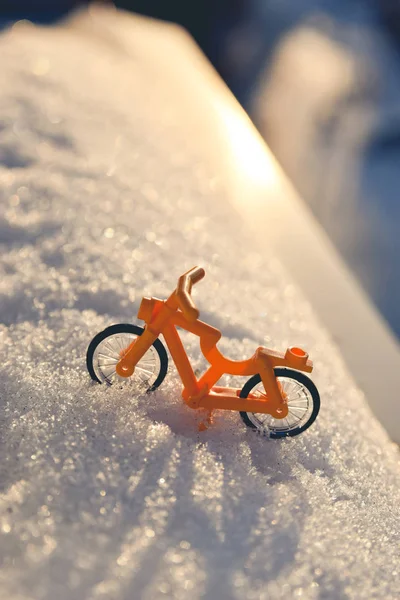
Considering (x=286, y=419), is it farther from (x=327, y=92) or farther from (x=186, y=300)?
(x=327, y=92)

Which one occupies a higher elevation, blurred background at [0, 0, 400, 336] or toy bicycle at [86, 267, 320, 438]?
blurred background at [0, 0, 400, 336]

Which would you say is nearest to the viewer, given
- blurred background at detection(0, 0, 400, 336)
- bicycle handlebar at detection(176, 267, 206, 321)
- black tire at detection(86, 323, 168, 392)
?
bicycle handlebar at detection(176, 267, 206, 321)

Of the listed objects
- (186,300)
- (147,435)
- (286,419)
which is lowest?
(147,435)

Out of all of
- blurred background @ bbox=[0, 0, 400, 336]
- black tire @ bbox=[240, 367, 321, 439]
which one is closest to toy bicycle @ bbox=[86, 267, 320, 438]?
black tire @ bbox=[240, 367, 321, 439]

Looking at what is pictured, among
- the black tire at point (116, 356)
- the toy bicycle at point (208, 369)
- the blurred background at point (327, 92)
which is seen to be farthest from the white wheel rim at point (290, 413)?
the blurred background at point (327, 92)

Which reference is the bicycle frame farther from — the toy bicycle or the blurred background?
the blurred background

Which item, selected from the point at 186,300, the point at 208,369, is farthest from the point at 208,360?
the point at 186,300

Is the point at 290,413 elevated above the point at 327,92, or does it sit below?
below
